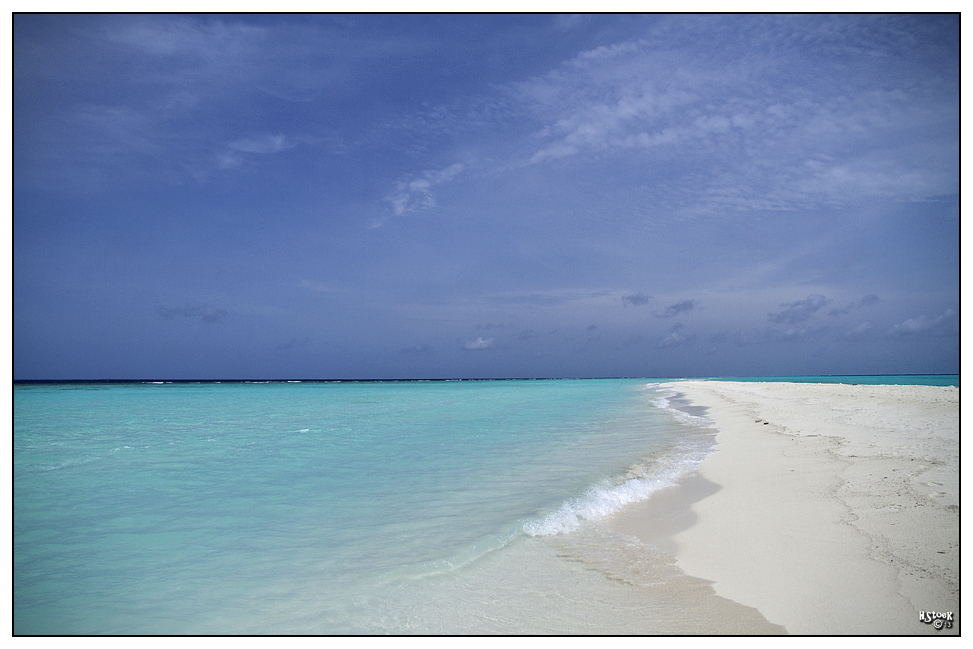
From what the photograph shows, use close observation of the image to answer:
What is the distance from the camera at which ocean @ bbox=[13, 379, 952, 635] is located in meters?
4.14

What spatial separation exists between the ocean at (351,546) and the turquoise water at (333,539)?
1.0 inches

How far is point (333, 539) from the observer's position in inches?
235

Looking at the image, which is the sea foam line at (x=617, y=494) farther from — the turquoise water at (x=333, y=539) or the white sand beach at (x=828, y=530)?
the white sand beach at (x=828, y=530)

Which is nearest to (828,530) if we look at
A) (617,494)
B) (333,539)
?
(617,494)

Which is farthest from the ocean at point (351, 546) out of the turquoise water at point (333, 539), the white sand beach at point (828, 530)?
the white sand beach at point (828, 530)

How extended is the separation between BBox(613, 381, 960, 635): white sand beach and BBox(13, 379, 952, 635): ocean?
414 mm

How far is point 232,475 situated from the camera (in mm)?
9789

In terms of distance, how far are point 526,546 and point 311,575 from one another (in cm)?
227

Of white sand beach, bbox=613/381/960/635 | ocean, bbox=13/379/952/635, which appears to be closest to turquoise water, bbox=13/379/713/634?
ocean, bbox=13/379/952/635

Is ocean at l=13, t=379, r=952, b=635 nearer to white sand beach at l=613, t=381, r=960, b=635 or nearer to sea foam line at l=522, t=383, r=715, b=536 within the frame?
sea foam line at l=522, t=383, r=715, b=536

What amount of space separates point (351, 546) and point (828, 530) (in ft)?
17.4

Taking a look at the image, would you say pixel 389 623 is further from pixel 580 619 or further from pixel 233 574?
pixel 233 574

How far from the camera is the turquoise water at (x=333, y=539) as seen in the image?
13.9 ft

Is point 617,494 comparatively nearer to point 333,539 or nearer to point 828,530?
point 828,530
